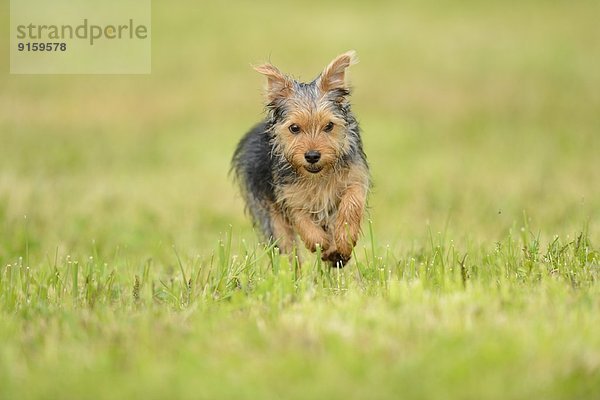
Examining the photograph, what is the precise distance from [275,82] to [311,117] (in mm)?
507

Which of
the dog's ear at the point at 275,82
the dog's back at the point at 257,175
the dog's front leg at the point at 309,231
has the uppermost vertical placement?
the dog's ear at the point at 275,82

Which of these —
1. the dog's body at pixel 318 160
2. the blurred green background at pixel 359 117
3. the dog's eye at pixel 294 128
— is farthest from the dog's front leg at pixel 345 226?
the blurred green background at pixel 359 117

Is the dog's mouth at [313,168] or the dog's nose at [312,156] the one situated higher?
the dog's nose at [312,156]

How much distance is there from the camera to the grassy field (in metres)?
3.81

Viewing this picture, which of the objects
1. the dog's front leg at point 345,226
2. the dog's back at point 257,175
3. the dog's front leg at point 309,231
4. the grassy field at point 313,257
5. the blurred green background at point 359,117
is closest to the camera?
the grassy field at point 313,257

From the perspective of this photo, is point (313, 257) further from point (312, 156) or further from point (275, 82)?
point (275, 82)

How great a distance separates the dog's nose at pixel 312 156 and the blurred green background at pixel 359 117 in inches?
42.7

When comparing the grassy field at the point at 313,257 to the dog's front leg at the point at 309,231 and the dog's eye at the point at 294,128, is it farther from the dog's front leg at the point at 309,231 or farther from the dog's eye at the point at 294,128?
the dog's eye at the point at 294,128

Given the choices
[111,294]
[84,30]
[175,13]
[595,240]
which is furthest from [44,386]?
[175,13]

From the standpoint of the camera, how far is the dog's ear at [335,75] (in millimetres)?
6430

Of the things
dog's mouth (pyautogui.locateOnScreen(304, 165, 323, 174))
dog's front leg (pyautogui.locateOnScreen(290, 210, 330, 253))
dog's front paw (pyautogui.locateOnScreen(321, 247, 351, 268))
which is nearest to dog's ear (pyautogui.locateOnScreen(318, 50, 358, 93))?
dog's mouth (pyautogui.locateOnScreen(304, 165, 323, 174))

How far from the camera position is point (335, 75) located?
6.51 metres

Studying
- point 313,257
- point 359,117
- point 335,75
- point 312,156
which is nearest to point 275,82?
point 335,75

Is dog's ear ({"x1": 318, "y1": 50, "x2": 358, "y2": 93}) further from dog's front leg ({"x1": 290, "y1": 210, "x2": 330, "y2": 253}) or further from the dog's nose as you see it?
dog's front leg ({"x1": 290, "y1": 210, "x2": 330, "y2": 253})
